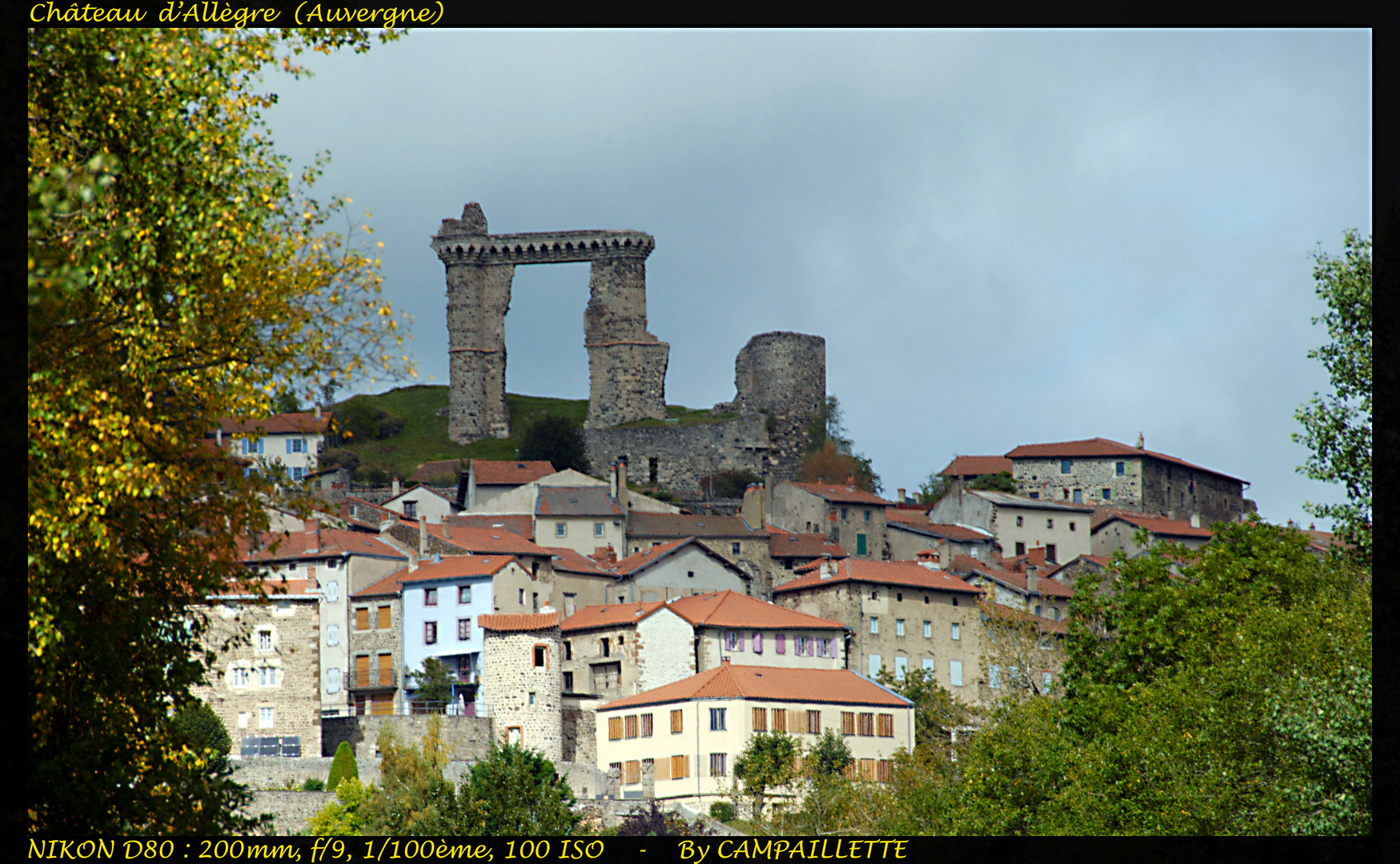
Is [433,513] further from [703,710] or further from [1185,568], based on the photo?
[1185,568]

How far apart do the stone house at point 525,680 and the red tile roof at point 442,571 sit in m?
3.42

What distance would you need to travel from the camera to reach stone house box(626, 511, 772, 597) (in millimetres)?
80000

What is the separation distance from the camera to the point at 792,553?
80938 millimetres

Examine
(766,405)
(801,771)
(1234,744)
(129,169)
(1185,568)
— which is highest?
(766,405)

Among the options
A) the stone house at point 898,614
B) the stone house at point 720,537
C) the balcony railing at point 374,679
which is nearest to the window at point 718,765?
the stone house at point 898,614

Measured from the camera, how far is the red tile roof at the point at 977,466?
9806cm

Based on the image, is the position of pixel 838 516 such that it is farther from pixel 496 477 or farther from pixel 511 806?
pixel 511 806

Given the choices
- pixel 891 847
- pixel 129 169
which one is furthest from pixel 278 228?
pixel 891 847

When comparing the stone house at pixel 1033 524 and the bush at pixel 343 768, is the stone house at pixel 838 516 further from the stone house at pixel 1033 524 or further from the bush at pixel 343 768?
the bush at pixel 343 768

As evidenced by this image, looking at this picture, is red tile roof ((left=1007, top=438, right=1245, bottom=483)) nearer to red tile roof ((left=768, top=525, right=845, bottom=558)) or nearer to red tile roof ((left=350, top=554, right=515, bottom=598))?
red tile roof ((left=768, top=525, right=845, bottom=558))

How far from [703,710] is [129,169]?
4287 cm

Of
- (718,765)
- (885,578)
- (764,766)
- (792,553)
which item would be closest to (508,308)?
(792,553)

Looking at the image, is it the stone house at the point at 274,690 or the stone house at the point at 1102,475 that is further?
the stone house at the point at 1102,475

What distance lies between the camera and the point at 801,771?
5025 centimetres
